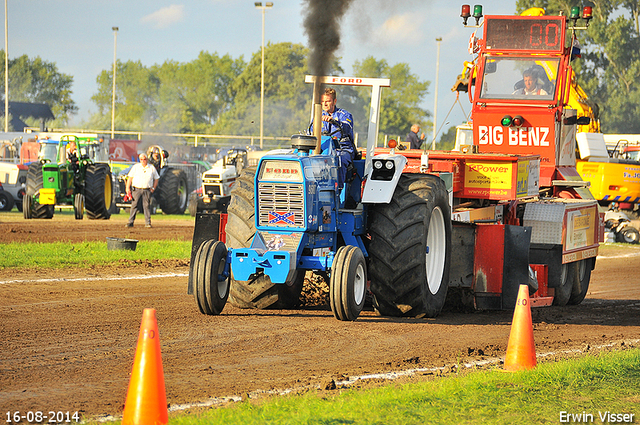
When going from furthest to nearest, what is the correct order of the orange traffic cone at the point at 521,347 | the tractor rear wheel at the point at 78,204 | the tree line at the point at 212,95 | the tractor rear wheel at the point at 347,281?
A: the tree line at the point at 212,95
the tractor rear wheel at the point at 78,204
the tractor rear wheel at the point at 347,281
the orange traffic cone at the point at 521,347

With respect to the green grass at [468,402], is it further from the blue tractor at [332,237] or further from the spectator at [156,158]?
the spectator at [156,158]

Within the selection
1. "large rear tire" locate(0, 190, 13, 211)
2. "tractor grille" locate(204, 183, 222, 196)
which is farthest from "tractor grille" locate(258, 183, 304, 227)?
"large rear tire" locate(0, 190, 13, 211)

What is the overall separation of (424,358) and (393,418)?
6.64ft

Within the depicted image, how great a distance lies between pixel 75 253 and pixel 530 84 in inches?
322

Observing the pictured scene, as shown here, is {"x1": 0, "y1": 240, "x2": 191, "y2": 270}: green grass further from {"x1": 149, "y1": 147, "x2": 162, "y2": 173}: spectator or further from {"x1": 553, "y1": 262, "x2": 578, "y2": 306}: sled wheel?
{"x1": 149, "y1": 147, "x2": 162, "y2": 173}: spectator

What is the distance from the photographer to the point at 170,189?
91.4 feet

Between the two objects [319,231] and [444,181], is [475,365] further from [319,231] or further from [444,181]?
[444,181]

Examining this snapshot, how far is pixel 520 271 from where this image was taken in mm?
9438

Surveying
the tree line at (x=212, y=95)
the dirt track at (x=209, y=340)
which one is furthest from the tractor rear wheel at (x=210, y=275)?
the tree line at (x=212, y=95)

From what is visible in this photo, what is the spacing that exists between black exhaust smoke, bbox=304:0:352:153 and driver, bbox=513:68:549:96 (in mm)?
5660

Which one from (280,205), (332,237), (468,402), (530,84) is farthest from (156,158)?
(468,402)

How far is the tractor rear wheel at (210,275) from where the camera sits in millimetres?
7824

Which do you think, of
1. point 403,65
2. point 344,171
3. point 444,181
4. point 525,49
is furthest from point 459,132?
point 403,65

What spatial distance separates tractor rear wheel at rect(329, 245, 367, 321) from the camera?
771 centimetres
